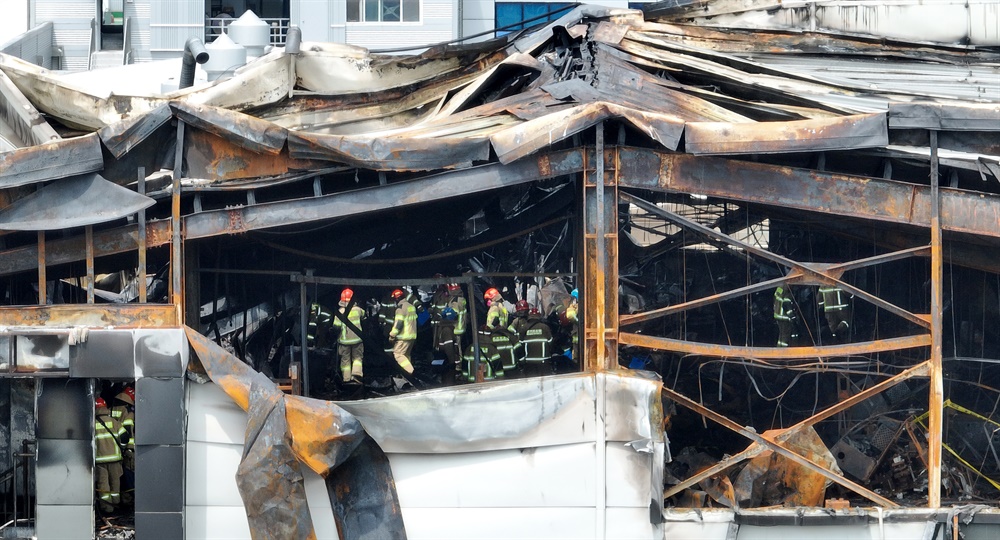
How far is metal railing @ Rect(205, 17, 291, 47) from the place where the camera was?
105ft

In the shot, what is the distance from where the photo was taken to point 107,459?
14867mm

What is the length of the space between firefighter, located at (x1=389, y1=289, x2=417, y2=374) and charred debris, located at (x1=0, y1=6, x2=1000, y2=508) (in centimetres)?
38

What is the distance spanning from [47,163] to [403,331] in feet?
18.5

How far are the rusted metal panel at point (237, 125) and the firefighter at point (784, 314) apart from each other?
7082mm

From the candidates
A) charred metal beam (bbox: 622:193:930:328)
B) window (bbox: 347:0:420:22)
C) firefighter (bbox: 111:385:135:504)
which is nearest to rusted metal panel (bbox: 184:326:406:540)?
firefighter (bbox: 111:385:135:504)

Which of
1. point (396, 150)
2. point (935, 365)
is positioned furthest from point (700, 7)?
point (935, 365)

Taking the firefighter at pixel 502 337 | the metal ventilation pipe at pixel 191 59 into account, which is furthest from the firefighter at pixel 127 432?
the metal ventilation pipe at pixel 191 59

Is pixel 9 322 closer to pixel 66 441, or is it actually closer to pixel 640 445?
pixel 66 441

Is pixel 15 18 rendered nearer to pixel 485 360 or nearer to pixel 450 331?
pixel 450 331

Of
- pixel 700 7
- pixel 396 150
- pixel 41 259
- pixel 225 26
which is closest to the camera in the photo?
pixel 396 150

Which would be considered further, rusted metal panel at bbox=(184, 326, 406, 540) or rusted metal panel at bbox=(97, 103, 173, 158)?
rusted metal panel at bbox=(97, 103, 173, 158)

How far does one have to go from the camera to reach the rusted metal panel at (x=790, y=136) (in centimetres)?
1329

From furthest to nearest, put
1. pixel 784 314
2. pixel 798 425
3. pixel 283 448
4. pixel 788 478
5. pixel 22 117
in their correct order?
pixel 784 314 → pixel 22 117 → pixel 788 478 → pixel 798 425 → pixel 283 448

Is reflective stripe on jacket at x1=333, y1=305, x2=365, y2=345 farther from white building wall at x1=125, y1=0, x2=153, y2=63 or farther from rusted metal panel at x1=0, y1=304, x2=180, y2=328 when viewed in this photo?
white building wall at x1=125, y1=0, x2=153, y2=63
